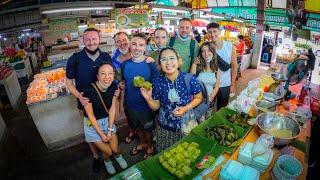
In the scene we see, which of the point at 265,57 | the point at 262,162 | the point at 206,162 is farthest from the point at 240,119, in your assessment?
the point at 265,57

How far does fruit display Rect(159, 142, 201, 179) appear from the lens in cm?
270

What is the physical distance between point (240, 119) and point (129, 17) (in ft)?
23.9

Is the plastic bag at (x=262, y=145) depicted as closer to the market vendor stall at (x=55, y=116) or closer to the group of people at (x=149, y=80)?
the group of people at (x=149, y=80)

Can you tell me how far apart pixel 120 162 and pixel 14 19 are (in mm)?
26897

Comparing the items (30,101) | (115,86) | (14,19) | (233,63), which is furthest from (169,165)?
(14,19)

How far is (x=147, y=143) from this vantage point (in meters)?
5.10

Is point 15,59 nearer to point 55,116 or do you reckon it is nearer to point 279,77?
point 55,116

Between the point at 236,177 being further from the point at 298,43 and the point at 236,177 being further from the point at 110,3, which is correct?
the point at 298,43

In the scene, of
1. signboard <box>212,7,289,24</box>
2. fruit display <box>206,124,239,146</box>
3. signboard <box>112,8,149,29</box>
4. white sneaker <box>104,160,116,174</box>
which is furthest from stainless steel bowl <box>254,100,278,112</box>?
signboard <box>212,7,289,24</box>

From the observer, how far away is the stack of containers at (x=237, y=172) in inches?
98.7

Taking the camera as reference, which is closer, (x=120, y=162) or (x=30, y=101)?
(x=120, y=162)

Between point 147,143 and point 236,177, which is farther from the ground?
point 236,177

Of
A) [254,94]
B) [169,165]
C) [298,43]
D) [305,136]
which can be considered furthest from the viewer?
[298,43]

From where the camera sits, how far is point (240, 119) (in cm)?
377
